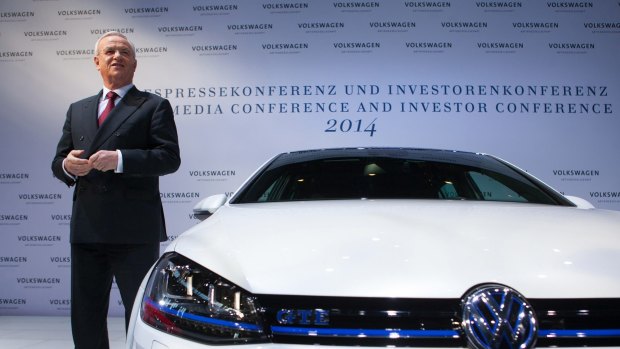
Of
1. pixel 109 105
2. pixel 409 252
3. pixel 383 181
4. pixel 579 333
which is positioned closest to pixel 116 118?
pixel 109 105

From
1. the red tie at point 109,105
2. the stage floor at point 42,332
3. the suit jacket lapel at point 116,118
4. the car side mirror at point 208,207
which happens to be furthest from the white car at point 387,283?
the stage floor at point 42,332

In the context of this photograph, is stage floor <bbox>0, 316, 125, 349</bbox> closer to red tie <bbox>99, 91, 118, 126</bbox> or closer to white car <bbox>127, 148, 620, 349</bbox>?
red tie <bbox>99, 91, 118, 126</bbox>

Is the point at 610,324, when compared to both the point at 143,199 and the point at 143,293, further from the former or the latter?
the point at 143,199

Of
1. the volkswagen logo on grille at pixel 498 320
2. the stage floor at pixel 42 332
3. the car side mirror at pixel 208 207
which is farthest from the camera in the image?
the stage floor at pixel 42 332

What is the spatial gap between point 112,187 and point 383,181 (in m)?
1.04

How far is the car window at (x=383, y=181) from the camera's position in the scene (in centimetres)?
176

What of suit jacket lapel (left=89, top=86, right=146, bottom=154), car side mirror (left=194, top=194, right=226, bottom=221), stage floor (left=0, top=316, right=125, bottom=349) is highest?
suit jacket lapel (left=89, top=86, right=146, bottom=154)

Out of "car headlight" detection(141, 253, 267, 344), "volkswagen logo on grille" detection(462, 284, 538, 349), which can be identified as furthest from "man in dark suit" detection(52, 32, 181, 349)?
"volkswagen logo on grille" detection(462, 284, 538, 349)

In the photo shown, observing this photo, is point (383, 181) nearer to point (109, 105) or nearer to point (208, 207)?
point (208, 207)

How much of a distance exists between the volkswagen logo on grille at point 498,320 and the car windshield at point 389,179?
0.76 meters

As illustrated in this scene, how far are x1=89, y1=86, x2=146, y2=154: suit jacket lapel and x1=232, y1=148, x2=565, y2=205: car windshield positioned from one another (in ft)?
1.97

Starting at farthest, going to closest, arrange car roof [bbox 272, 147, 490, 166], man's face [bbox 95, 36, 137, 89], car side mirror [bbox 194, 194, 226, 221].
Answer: man's face [bbox 95, 36, 137, 89], car roof [bbox 272, 147, 490, 166], car side mirror [bbox 194, 194, 226, 221]

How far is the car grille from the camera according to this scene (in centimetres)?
94

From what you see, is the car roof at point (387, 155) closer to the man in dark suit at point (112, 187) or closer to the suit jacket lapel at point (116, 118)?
the man in dark suit at point (112, 187)
